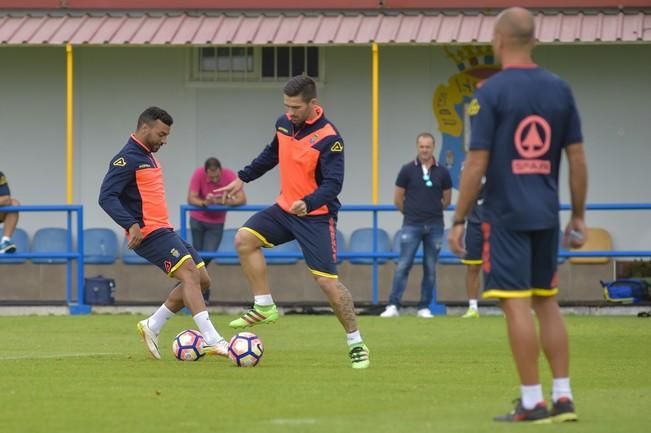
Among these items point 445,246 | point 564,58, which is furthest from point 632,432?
point 564,58

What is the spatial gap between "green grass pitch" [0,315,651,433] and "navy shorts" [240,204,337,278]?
0.80m

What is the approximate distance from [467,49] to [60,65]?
5788mm

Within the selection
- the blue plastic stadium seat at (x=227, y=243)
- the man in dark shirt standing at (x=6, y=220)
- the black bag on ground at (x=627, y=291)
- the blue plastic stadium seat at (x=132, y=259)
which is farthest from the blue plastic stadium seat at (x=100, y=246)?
the black bag on ground at (x=627, y=291)

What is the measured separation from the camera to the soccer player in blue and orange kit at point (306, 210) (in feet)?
39.7

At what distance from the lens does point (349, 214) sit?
74.4 feet

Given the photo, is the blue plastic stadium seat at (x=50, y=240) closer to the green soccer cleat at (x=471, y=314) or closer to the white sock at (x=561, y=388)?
the green soccer cleat at (x=471, y=314)

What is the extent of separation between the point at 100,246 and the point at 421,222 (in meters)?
5.27

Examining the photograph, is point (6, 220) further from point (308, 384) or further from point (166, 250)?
point (308, 384)

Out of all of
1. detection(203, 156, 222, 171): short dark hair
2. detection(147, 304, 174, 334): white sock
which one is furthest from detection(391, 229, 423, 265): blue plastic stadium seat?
detection(147, 304, 174, 334): white sock

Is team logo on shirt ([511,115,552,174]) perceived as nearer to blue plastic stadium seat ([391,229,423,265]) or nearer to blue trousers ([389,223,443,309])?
blue trousers ([389,223,443,309])

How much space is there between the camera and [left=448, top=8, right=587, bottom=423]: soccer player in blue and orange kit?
27.6 ft

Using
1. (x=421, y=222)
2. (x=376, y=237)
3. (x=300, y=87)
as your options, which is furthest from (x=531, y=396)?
(x=376, y=237)

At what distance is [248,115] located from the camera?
22.7m

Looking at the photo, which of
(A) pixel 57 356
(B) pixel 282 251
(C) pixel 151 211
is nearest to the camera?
(C) pixel 151 211
